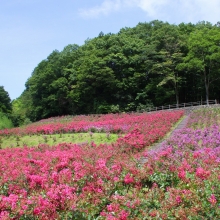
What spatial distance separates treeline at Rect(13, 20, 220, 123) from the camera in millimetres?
39500

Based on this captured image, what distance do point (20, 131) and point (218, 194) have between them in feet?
61.2

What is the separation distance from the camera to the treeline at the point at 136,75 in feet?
130

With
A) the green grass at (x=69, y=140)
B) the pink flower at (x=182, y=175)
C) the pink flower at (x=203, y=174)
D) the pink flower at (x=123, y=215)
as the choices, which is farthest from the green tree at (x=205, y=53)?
the pink flower at (x=123, y=215)

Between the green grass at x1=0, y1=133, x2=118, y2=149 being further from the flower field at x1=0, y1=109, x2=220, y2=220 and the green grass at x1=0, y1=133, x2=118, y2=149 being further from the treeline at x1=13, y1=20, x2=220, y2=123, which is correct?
the treeline at x1=13, y1=20, x2=220, y2=123

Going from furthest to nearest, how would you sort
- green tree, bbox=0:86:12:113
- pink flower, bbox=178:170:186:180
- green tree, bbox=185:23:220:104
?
green tree, bbox=0:86:12:113, green tree, bbox=185:23:220:104, pink flower, bbox=178:170:186:180

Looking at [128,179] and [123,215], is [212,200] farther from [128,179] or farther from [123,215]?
[128,179]

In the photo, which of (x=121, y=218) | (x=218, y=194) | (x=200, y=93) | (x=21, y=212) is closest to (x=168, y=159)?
(x=218, y=194)

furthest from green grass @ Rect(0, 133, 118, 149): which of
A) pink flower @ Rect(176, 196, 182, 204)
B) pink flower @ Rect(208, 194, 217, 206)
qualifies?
pink flower @ Rect(208, 194, 217, 206)

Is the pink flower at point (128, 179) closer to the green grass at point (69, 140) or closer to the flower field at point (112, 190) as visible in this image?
the flower field at point (112, 190)

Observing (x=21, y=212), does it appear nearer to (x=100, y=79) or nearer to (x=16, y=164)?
(x=16, y=164)

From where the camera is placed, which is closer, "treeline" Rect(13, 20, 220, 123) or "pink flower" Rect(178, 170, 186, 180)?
"pink flower" Rect(178, 170, 186, 180)

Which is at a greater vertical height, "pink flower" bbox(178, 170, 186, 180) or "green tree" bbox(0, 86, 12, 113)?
"green tree" bbox(0, 86, 12, 113)

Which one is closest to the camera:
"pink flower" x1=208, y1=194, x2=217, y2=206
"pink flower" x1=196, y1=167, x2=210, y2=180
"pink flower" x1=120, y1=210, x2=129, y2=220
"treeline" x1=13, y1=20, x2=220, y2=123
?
"pink flower" x1=120, y1=210, x2=129, y2=220

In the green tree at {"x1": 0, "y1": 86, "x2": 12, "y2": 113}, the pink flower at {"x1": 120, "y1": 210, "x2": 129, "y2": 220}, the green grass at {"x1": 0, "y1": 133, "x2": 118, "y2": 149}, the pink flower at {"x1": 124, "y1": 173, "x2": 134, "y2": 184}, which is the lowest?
the green grass at {"x1": 0, "y1": 133, "x2": 118, "y2": 149}
